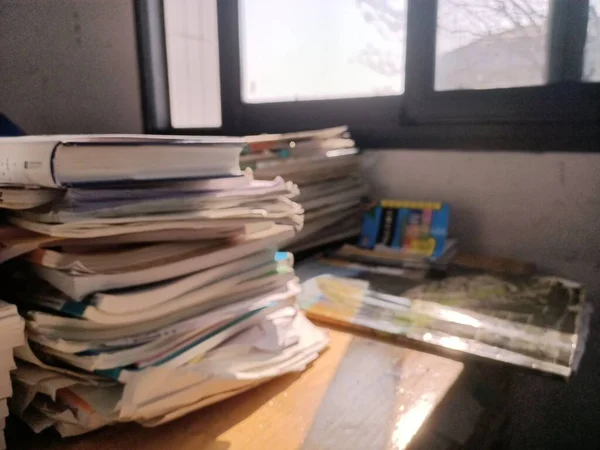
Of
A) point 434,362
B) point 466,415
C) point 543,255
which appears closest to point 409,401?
point 434,362

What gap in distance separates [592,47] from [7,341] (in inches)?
37.7

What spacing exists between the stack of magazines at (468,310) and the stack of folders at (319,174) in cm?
11

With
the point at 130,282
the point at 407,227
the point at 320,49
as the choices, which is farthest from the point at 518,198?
the point at 130,282

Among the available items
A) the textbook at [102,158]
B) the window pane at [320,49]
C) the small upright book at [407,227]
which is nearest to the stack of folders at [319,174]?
the small upright book at [407,227]

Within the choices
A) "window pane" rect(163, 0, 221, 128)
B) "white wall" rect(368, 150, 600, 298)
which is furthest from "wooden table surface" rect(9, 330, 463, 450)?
"window pane" rect(163, 0, 221, 128)

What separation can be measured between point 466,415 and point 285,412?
392 mm

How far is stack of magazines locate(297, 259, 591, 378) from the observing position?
58 centimetres

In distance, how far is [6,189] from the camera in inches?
17.4

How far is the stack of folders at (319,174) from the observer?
2.79 ft

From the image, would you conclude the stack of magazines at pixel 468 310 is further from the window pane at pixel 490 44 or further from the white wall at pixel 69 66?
the white wall at pixel 69 66

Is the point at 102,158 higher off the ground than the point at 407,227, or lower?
higher

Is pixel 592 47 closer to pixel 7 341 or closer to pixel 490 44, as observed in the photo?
pixel 490 44

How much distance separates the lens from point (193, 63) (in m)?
1.39

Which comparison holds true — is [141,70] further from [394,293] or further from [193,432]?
[193,432]
